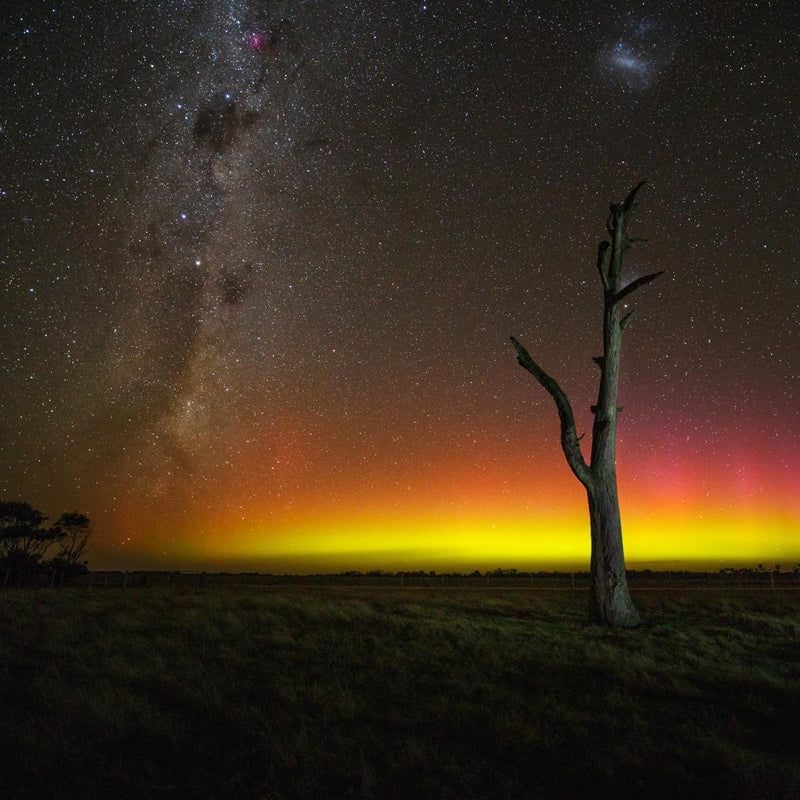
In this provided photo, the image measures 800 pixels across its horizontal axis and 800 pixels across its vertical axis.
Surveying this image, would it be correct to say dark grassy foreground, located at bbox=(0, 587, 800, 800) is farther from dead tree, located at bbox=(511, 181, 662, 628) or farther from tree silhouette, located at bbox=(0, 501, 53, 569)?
tree silhouette, located at bbox=(0, 501, 53, 569)

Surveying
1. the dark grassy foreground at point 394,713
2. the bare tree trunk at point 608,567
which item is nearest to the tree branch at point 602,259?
the bare tree trunk at point 608,567

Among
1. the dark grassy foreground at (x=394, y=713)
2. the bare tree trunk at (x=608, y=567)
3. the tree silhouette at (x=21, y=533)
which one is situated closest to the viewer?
the dark grassy foreground at (x=394, y=713)

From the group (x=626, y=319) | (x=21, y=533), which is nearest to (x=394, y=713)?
(x=626, y=319)

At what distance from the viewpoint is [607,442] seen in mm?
13977

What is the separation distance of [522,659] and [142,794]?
18.6 feet

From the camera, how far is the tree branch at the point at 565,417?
13.6 metres

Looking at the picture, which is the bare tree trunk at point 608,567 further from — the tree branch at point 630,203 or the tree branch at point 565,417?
the tree branch at point 630,203

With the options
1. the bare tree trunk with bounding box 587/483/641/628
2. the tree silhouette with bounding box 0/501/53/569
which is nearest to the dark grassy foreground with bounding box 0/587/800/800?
the bare tree trunk with bounding box 587/483/641/628

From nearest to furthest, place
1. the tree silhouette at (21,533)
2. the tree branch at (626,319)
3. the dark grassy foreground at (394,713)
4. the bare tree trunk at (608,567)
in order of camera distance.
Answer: the dark grassy foreground at (394,713) → the bare tree trunk at (608,567) → the tree branch at (626,319) → the tree silhouette at (21,533)

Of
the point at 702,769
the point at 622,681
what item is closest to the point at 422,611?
the point at 622,681

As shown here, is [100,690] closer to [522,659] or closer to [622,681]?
[522,659]

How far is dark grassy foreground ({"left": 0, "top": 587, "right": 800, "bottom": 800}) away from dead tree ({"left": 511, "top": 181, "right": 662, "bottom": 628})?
5.68ft

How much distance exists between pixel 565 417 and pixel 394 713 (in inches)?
369

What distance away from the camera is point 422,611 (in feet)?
47.6
